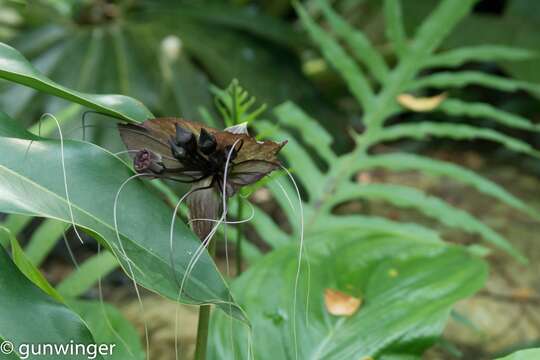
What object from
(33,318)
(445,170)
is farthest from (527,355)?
(445,170)

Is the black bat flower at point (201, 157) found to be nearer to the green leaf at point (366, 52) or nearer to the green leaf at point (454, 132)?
the green leaf at point (454, 132)

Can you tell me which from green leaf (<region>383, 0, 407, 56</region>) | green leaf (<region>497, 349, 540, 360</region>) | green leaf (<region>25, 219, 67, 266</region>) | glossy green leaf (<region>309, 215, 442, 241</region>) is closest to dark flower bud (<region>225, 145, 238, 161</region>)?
green leaf (<region>497, 349, 540, 360</region>)

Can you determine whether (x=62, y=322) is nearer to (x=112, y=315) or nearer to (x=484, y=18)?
(x=112, y=315)

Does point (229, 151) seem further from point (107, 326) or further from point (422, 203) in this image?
point (422, 203)

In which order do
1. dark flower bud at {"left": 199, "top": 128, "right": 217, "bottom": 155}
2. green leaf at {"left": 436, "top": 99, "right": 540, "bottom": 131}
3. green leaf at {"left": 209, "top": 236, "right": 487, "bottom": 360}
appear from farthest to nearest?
1. green leaf at {"left": 436, "top": 99, "right": 540, "bottom": 131}
2. green leaf at {"left": 209, "top": 236, "right": 487, "bottom": 360}
3. dark flower bud at {"left": 199, "top": 128, "right": 217, "bottom": 155}

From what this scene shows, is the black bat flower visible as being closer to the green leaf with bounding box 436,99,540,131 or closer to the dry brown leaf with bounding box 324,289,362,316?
the dry brown leaf with bounding box 324,289,362,316

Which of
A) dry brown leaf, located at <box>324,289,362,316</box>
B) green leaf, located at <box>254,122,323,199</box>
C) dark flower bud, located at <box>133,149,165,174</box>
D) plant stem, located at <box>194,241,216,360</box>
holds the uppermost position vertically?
green leaf, located at <box>254,122,323,199</box>

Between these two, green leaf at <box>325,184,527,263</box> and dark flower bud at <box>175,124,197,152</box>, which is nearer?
dark flower bud at <box>175,124,197,152</box>
